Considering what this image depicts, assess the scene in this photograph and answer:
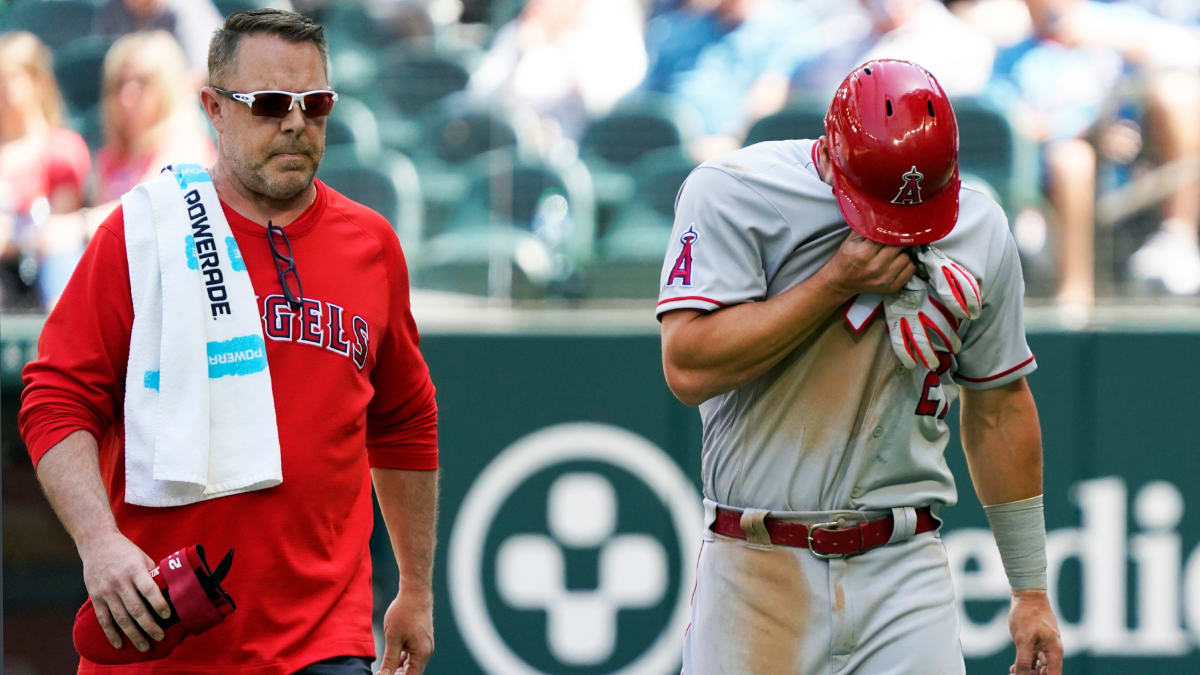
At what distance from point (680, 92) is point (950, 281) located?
13.4 ft

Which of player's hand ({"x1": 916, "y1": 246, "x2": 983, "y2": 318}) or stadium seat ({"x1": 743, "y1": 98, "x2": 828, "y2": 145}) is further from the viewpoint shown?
stadium seat ({"x1": 743, "y1": 98, "x2": 828, "y2": 145})

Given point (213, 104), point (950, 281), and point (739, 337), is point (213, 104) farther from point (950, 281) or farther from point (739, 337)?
point (950, 281)

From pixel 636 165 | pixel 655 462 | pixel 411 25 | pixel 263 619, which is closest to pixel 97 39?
pixel 411 25

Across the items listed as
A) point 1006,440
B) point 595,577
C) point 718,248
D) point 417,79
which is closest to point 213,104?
point 718,248

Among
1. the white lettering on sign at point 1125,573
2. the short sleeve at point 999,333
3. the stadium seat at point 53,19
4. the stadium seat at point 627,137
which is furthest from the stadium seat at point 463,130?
the short sleeve at point 999,333

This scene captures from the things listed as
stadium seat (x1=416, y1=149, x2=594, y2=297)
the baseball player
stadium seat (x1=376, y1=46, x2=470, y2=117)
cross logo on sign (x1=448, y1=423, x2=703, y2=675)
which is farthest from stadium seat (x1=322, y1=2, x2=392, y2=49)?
the baseball player

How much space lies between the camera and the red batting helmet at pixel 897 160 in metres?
2.71

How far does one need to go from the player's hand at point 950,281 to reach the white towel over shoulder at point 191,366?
139cm

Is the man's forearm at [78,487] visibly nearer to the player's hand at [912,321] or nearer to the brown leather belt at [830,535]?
the brown leather belt at [830,535]

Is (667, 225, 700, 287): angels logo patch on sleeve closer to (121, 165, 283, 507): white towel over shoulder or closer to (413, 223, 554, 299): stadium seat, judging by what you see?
(121, 165, 283, 507): white towel over shoulder

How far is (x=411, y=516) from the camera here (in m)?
3.46

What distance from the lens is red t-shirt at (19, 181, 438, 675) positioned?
2.90 meters

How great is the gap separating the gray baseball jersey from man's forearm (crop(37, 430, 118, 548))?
3.88 feet

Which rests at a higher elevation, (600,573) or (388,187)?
(388,187)
